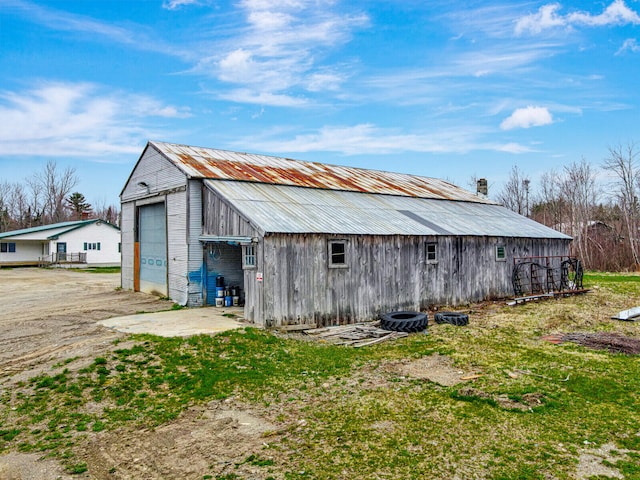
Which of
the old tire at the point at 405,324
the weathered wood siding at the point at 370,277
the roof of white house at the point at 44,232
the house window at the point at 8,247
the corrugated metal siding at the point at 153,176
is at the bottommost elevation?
the old tire at the point at 405,324

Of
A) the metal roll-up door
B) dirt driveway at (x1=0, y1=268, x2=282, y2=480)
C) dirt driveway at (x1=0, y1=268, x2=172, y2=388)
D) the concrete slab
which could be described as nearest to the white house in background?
dirt driveway at (x1=0, y1=268, x2=172, y2=388)

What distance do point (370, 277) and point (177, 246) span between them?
24.4 ft

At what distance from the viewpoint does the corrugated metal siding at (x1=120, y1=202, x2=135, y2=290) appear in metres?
21.7

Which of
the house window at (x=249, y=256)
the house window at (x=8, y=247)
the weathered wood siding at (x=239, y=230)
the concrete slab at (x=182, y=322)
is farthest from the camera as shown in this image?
the house window at (x=8, y=247)

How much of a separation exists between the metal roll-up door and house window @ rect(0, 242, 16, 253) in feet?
106

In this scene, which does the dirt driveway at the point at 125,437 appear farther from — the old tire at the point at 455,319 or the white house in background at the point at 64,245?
the white house in background at the point at 64,245

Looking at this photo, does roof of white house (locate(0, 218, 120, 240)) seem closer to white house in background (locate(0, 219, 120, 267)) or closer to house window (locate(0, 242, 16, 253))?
white house in background (locate(0, 219, 120, 267))

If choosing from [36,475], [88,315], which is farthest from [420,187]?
[36,475]

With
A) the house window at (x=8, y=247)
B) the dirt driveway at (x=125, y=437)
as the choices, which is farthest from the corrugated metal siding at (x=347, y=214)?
the house window at (x=8, y=247)

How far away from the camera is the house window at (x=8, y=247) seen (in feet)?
146

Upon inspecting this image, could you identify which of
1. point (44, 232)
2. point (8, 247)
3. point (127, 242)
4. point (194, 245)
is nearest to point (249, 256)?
point (194, 245)

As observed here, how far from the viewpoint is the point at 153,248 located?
778 inches

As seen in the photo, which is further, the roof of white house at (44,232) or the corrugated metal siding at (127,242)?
the roof of white house at (44,232)

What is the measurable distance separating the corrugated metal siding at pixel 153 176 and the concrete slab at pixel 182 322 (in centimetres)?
495
